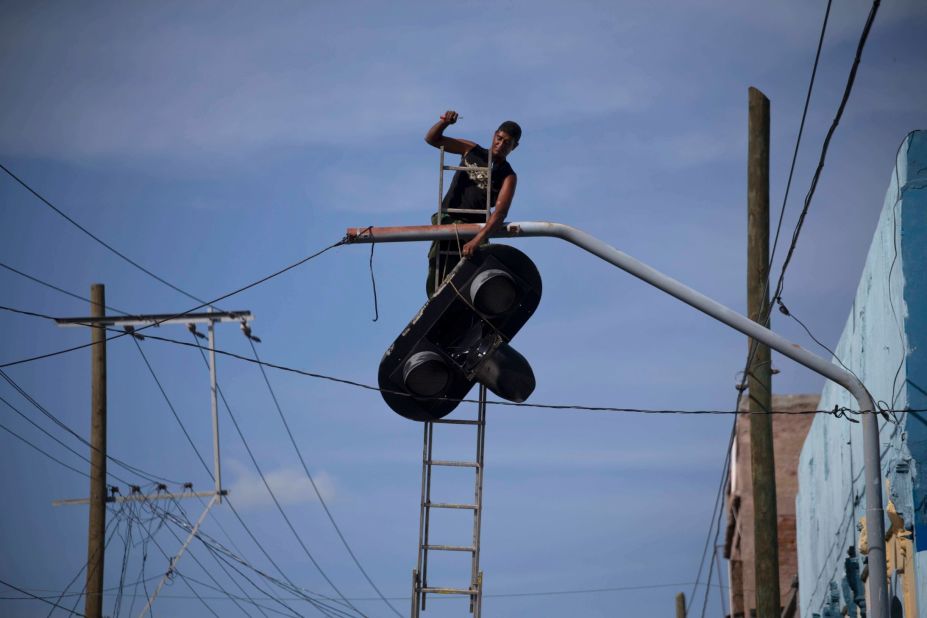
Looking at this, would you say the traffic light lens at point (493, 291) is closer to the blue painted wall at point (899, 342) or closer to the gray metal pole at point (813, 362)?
the gray metal pole at point (813, 362)

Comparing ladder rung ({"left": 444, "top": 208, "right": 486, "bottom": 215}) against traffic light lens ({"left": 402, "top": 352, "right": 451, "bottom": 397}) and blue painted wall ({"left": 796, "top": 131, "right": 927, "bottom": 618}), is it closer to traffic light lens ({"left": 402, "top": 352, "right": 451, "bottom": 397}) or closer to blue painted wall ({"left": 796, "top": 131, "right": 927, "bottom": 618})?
traffic light lens ({"left": 402, "top": 352, "right": 451, "bottom": 397})

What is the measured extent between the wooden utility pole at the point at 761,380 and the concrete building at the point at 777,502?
54.4 feet

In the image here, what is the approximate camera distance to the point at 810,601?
24.6 metres

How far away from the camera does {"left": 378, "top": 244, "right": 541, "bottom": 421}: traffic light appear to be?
11977 mm

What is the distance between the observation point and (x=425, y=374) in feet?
39.2

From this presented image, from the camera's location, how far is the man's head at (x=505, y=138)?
12.5m

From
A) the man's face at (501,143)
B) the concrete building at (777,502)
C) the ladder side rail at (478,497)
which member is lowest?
the ladder side rail at (478,497)

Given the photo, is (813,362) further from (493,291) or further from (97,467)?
(97,467)

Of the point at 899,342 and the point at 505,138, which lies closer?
the point at 505,138

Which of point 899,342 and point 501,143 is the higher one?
point 501,143

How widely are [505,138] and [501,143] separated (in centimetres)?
6

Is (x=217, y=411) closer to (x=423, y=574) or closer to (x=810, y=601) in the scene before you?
(x=810, y=601)

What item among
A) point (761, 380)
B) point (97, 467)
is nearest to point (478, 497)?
point (761, 380)

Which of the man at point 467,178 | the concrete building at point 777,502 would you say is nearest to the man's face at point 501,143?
the man at point 467,178
